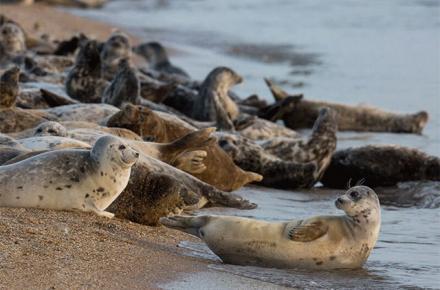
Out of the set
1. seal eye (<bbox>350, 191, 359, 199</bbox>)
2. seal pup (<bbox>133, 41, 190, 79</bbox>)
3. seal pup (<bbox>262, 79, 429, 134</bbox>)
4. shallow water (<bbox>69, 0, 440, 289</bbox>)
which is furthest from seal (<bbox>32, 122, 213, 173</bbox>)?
seal pup (<bbox>133, 41, 190, 79</bbox>)

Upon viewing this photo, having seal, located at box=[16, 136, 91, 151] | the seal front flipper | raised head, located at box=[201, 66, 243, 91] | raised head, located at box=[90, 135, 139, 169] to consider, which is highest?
raised head, located at box=[90, 135, 139, 169]

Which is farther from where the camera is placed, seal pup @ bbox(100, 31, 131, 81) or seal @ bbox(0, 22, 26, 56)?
seal @ bbox(0, 22, 26, 56)

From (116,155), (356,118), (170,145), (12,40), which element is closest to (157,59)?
(12,40)

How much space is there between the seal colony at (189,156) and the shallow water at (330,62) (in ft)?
0.55

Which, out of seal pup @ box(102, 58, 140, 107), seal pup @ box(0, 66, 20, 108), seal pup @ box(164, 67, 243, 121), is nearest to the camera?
seal pup @ box(0, 66, 20, 108)

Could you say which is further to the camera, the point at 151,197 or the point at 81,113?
the point at 81,113

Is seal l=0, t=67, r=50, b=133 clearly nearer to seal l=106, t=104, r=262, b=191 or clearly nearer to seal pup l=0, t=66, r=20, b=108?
seal pup l=0, t=66, r=20, b=108

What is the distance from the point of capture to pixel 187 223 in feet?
18.4

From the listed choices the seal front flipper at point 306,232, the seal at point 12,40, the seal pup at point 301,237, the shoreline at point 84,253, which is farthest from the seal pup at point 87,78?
the seal front flipper at point 306,232

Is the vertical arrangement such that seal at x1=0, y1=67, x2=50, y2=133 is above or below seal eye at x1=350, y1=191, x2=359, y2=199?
below

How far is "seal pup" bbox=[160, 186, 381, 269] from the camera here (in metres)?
5.38

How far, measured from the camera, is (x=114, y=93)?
9.98 metres

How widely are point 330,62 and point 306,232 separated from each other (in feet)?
40.8

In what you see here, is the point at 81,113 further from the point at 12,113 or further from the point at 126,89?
the point at 126,89
